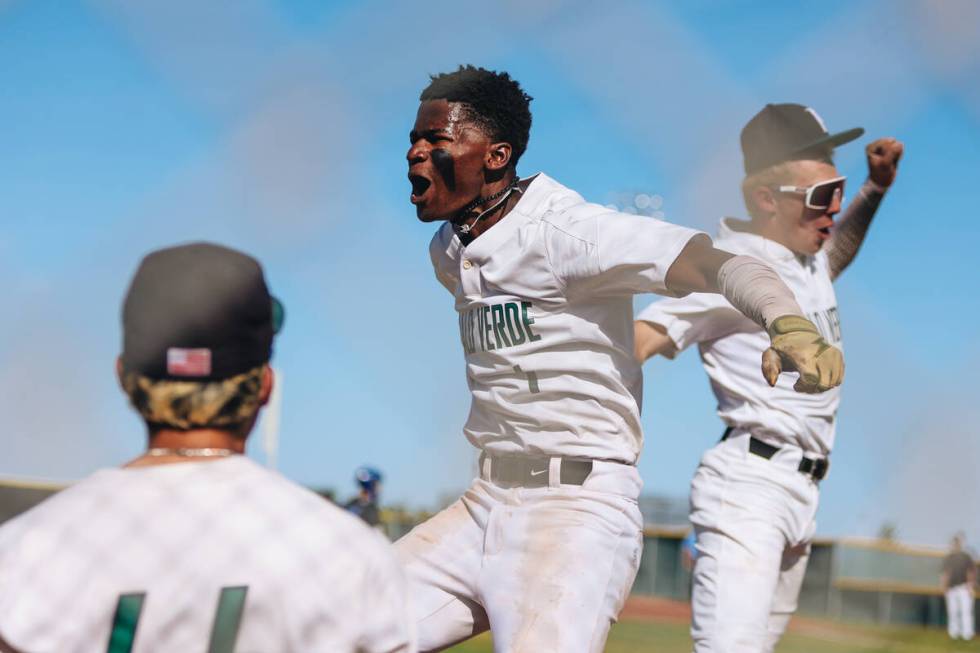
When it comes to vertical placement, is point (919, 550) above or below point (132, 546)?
below

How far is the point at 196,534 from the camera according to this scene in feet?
6.77

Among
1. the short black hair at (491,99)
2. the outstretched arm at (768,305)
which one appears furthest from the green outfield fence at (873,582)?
the outstretched arm at (768,305)

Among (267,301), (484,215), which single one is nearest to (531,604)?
(484,215)

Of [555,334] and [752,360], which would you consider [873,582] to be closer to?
[752,360]

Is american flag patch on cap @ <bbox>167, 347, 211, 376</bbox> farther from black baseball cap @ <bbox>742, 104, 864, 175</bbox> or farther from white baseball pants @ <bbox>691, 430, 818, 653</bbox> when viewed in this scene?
black baseball cap @ <bbox>742, 104, 864, 175</bbox>

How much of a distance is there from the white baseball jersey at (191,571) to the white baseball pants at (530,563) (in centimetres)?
130

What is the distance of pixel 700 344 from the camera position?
5383mm

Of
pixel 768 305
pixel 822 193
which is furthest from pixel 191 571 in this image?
pixel 822 193

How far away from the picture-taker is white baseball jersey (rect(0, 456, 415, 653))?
2.01 metres

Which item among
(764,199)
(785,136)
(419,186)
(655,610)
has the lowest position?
(655,610)

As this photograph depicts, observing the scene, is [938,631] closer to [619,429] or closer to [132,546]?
[619,429]

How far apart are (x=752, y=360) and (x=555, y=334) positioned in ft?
5.86

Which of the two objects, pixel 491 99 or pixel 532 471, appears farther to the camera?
pixel 491 99

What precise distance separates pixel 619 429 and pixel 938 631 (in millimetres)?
20843
